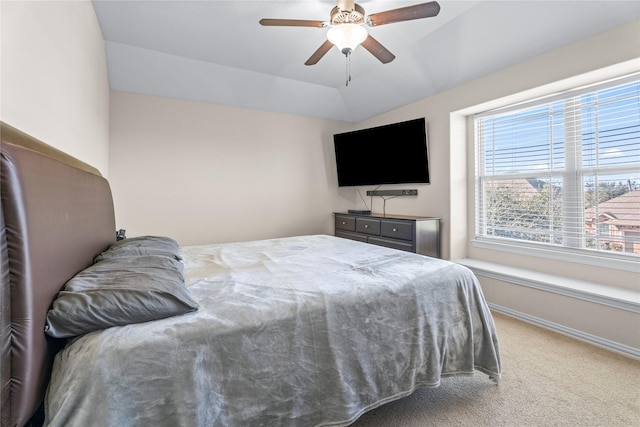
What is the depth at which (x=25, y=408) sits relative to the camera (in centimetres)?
85

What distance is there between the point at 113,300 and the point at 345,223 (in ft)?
12.5

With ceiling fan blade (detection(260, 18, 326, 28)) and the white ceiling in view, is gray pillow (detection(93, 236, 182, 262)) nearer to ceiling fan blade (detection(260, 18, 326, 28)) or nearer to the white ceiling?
ceiling fan blade (detection(260, 18, 326, 28))

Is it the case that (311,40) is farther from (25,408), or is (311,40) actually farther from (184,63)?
(25,408)

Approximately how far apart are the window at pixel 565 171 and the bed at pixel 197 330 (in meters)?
1.85

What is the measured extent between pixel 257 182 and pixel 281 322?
339 cm

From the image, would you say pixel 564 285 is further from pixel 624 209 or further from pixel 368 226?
pixel 368 226

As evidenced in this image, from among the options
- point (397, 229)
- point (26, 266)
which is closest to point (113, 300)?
point (26, 266)

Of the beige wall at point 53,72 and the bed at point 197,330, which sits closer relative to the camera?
the bed at point 197,330

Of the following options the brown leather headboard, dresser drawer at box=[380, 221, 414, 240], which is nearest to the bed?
the brown leather headboard

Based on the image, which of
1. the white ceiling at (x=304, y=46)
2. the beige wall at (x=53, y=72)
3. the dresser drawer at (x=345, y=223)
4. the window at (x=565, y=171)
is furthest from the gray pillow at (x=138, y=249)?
the window at (x=565, y=171)

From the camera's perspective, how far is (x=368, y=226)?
4.22 metres

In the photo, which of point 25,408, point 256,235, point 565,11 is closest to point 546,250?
point 565,11

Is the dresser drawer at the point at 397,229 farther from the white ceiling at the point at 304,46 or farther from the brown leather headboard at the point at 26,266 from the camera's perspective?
the brown leather headboard at the point at 26,266

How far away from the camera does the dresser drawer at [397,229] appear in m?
3.59
